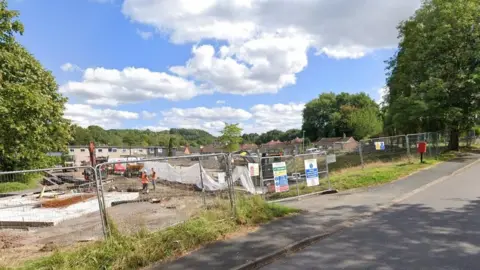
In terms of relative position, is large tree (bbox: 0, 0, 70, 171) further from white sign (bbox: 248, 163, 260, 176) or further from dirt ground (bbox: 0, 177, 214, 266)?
white sign (bbox: 248, 163, 260, 176)

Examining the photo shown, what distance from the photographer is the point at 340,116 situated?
11406 cm

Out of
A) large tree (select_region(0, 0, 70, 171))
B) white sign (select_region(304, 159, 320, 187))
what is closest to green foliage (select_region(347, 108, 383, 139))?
white sign (select_region(304, 159, 320, 187))

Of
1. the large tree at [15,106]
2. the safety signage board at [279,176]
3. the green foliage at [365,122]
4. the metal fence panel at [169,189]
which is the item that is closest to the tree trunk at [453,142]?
the safety signage board at [279,176]

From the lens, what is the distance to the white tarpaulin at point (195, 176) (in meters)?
9.49

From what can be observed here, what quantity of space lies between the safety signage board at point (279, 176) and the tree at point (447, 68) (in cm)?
1887

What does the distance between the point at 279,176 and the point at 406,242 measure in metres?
5.56

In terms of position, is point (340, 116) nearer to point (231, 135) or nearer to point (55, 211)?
point (231, 135)

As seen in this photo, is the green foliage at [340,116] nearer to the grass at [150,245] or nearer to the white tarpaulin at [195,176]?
the white tarpaulin at [195,176]

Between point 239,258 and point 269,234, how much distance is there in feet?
5.02

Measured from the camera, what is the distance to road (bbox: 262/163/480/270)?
19.0 ft

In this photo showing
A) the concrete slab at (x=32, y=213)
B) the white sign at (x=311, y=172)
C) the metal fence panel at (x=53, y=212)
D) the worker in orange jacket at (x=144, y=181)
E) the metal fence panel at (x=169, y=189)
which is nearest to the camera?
the metal fence panel at (x=169, y=189)

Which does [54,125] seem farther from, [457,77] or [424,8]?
[424,8]

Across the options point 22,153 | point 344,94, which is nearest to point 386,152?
point 22,153

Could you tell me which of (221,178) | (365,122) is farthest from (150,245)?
(365,122)
